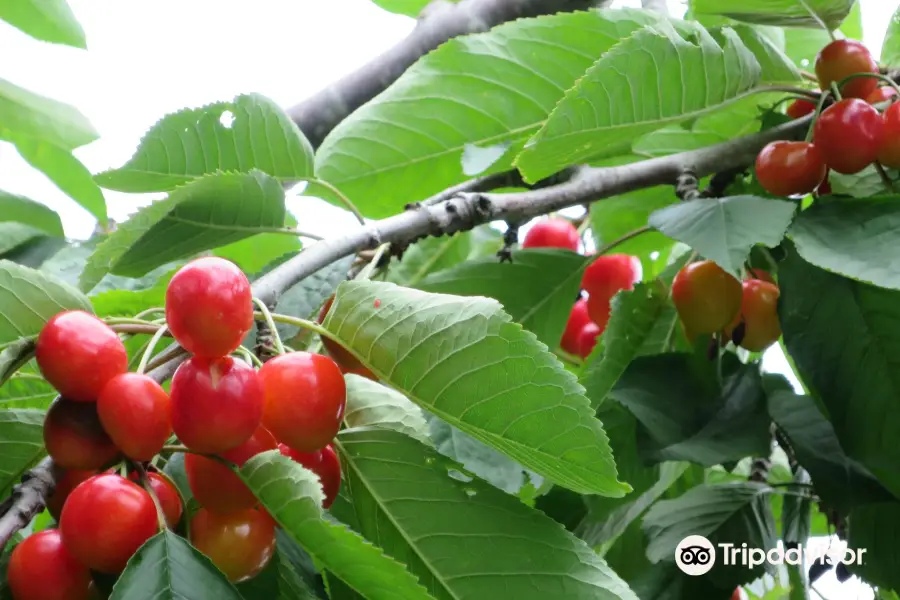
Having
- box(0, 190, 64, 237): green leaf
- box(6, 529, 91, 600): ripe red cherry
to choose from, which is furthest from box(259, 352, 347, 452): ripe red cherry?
box(0, 190, 64, 237): green leaf

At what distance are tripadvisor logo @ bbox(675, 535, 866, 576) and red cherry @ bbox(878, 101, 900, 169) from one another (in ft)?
0.98

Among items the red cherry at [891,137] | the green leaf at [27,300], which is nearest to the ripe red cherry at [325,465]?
the green leaf at [27,300]

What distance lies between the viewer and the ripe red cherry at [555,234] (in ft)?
3.34

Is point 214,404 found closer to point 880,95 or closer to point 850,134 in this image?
point 850,134

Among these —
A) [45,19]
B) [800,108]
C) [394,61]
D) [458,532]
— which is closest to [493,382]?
[458,532]

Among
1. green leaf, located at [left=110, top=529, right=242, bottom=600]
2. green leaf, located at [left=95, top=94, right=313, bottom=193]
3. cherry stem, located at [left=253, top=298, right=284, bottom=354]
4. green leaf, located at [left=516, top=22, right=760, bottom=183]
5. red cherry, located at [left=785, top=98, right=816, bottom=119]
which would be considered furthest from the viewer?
red cherry, located at [left=785, top=98, right=816, bottom=119]

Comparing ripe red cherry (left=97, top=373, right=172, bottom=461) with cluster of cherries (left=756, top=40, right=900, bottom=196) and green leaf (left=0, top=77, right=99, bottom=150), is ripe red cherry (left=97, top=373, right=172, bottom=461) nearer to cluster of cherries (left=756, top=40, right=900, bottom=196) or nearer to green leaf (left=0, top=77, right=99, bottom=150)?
cluster of cherries (left=756, top=40, right=900, bottom=196)

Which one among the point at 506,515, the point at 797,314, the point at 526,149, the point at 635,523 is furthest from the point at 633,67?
the point at 635,523

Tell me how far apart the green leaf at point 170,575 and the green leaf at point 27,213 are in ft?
2.24

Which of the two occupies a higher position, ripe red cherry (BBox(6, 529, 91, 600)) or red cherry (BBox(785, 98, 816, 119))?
ripe red cherry (BBox(6, 529, 91, 600))

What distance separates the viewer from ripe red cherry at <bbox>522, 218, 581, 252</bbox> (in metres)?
1.02

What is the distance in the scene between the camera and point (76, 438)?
0.42 meters

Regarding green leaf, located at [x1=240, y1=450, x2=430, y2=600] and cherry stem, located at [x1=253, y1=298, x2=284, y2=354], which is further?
cherry stem, located at [x1=253, y1=298, x2=284, y2=354]

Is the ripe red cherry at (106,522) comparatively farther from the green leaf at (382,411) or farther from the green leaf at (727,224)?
the green leaf at (727,224)
